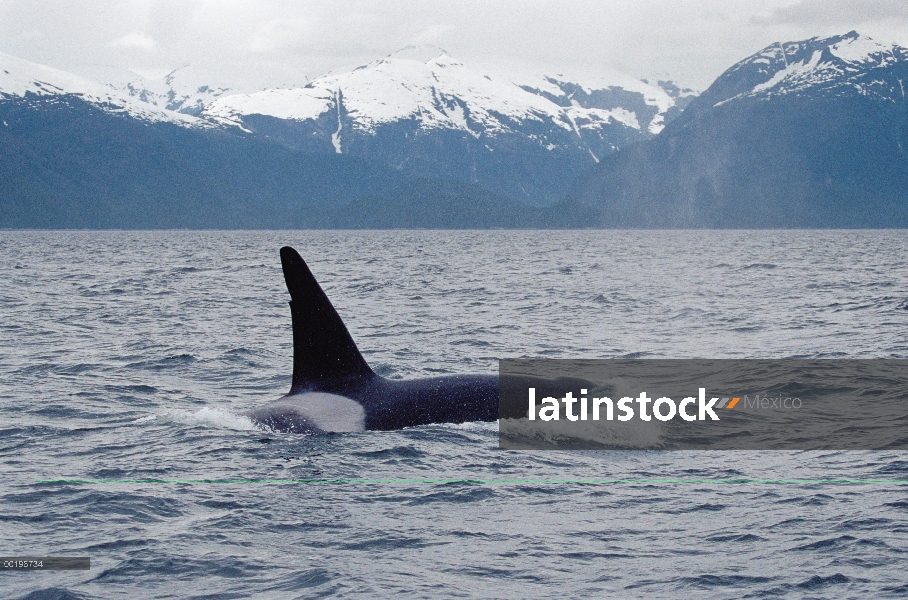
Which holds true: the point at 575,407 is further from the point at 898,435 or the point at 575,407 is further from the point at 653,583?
the point at 653,583

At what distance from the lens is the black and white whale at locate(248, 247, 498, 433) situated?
13883 mm

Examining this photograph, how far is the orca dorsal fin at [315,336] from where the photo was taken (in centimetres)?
1375

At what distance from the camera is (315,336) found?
13.9 metres
